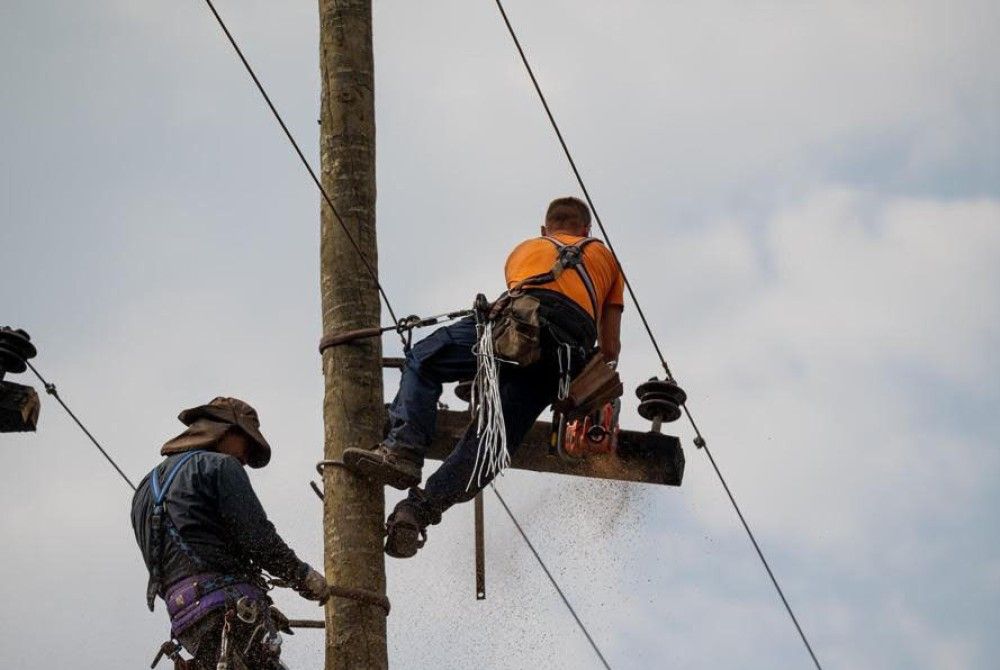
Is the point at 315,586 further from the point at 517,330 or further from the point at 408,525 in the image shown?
the point at 517,330

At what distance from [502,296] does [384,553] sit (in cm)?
123

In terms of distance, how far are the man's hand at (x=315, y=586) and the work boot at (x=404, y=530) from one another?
0.40 meters

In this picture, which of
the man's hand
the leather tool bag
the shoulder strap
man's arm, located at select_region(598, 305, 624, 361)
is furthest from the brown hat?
man's arm, located at select_region(598, 305, 624, 361)

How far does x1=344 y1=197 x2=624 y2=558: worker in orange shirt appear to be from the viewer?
726cm

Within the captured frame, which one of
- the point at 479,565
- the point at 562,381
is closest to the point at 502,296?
the point at 562,381

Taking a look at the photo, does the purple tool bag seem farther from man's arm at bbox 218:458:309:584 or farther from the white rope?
the white rope

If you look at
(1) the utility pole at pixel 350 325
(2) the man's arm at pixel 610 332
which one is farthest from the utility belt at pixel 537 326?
(1) the utility pole at pixel 350 325

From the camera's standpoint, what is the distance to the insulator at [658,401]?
851cm

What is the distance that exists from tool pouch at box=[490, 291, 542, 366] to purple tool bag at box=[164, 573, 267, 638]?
1.35 metres

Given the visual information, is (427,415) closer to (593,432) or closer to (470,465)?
(470,465)

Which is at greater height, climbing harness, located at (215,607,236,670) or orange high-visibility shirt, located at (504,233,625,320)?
orange high-visibility shirt, located at (504,233,625,320)

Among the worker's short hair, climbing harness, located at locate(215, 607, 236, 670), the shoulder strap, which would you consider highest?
the worker's short hair

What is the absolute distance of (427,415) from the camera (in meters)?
7.54

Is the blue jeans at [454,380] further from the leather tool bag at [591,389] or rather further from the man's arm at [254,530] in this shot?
the man's arm at [254,530]
